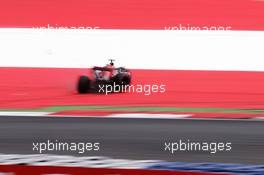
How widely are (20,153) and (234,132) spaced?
2.28 m

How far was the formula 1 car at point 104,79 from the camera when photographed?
34.1ft

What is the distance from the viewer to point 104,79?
1055 cm

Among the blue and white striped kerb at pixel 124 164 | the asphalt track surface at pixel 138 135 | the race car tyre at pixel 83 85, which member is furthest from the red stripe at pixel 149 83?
the blue and white striped kerb at pixel 124 164

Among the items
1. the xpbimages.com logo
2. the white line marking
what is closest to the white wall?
the xpbimages.com logo

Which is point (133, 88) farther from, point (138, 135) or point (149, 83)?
point (138, 135)

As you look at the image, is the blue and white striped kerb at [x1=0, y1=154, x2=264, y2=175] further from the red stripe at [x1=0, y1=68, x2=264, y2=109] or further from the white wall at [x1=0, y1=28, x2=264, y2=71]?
the white wall at [x1=0, y1=28, x2=264, y2=71]

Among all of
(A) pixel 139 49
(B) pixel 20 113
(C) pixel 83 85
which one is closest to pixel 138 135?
(B) pixel 20 113

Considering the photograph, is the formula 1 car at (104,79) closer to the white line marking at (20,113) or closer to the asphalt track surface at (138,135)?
the white line marking at (20,113)

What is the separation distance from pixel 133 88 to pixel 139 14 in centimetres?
232

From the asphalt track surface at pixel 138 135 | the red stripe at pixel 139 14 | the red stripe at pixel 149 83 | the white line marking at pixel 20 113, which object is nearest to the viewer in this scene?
the asphalt track surface at pixel 138 135

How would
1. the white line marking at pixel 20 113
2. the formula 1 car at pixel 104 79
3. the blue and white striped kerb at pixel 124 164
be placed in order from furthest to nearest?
the formula 1 car at pixel 104 79
the white line marking at pixel 20 113
the blue and white striped kerb at pixel 124 164

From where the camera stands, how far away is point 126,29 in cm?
1276

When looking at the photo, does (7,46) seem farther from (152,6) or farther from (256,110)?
(256,110)

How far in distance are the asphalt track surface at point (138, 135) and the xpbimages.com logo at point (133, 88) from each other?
9.11ft
